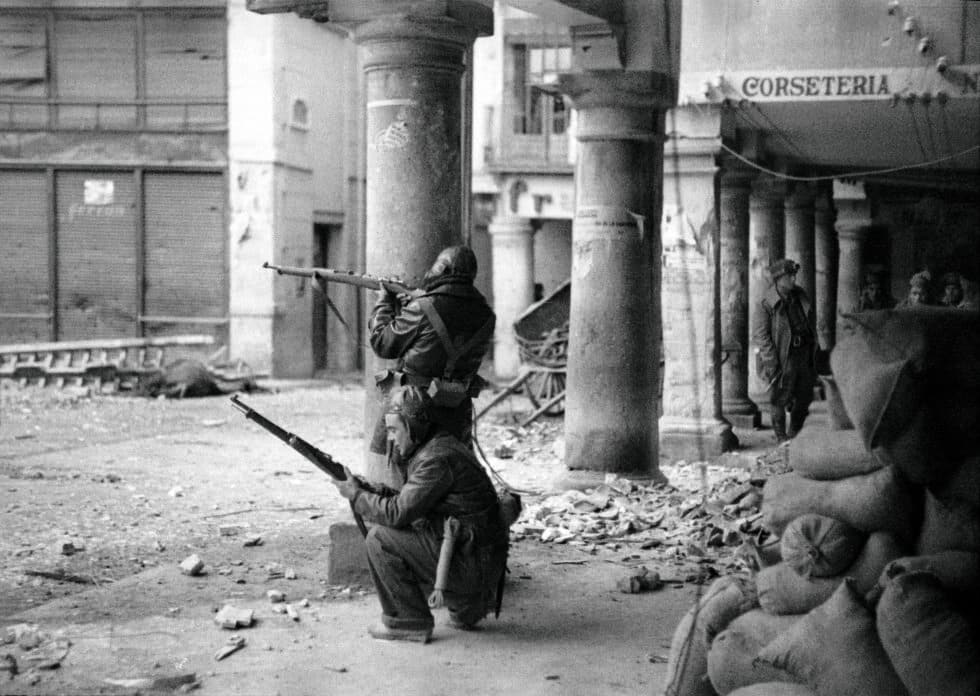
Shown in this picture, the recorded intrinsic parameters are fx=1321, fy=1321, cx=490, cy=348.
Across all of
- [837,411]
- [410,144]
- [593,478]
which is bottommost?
[593,478]

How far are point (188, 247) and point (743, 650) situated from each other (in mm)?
18879

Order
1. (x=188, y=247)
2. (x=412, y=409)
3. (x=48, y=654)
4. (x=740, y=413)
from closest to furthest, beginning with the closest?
(x=48, y=654)
(x=412, y=409)
(x=740, y=413)
(x=188, y=247)

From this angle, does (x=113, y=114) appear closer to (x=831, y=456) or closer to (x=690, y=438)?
(x=690, y=438)

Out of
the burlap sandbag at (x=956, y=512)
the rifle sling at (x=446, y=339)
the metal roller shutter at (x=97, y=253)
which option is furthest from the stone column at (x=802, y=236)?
the burlap sandbag at (x=956, y=512)

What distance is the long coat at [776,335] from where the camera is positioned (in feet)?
41.2

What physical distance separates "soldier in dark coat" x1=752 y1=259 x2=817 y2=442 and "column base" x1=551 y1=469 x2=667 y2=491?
2739mm

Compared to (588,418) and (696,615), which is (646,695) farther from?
(588,418)

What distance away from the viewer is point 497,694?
533 cm

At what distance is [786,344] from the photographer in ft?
41.3

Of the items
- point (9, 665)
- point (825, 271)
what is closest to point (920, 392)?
point (9, 665)

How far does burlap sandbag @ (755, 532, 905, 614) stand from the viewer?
4.23m

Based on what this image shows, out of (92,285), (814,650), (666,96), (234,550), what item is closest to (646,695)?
(814,650)

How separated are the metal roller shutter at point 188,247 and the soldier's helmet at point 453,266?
15.9 metres

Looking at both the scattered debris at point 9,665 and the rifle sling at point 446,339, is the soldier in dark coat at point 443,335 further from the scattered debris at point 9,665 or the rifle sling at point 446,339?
the scattered debris at point 9,665
